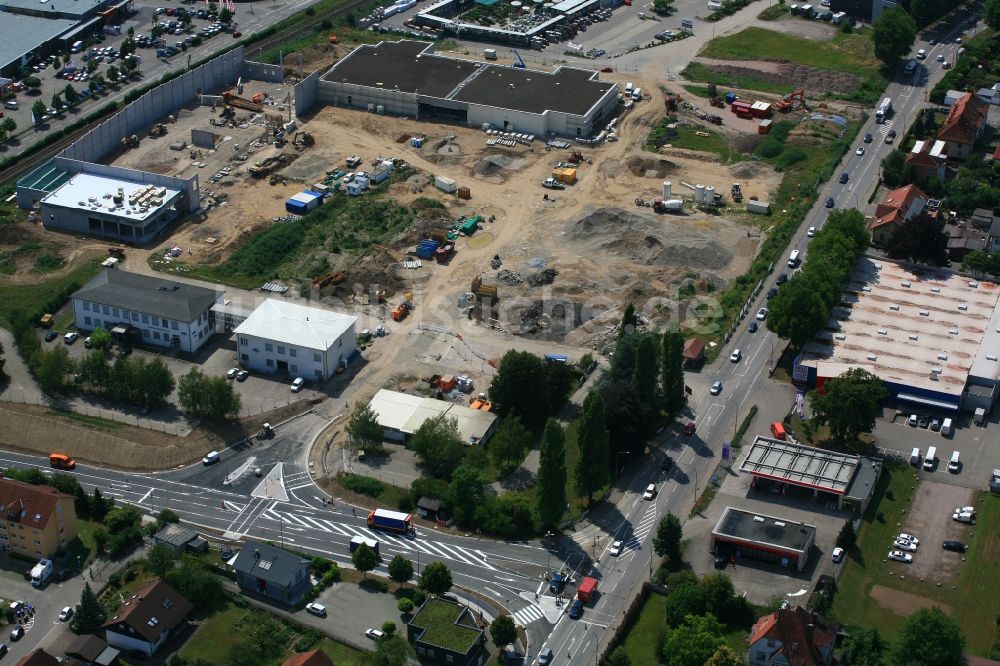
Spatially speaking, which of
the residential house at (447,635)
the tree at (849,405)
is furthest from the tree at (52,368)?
the tree at (849,405)

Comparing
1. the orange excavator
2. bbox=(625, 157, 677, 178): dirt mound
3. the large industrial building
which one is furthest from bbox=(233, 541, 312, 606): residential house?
the orange excavator

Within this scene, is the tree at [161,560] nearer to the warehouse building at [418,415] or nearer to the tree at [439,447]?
the tree at [439,447]

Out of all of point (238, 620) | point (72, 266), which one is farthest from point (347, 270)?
point (238, 620)

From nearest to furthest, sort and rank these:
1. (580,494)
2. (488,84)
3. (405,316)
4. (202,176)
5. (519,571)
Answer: (519,571), (580,494), (405,316), (202,176), (488,84)

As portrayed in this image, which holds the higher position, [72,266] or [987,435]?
[987,435]

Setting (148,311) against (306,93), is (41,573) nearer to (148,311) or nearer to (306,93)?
(148,311)

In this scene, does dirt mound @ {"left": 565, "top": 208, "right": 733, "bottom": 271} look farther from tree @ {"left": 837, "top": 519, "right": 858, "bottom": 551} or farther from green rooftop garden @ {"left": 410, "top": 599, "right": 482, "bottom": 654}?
green rooftop garden @ {"left": 410, "top": 599, "right": 482, "bottom": 654}

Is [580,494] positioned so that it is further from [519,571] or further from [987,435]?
[987,435]
